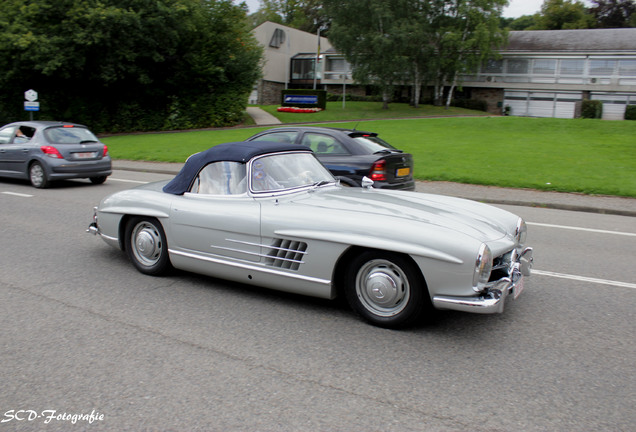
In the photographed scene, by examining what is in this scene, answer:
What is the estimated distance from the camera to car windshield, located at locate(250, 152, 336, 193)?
16.6 feet

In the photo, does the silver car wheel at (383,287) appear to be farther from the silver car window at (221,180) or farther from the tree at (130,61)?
the tree at (130,61)

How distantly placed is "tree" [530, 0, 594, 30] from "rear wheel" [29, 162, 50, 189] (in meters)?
69.9

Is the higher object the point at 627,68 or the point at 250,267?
the point at 627,68

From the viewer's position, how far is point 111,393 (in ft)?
10.5

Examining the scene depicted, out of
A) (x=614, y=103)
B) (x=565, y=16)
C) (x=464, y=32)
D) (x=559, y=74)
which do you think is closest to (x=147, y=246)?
(x=464, y=32)

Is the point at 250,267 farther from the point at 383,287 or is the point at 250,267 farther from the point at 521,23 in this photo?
the point at 521,23

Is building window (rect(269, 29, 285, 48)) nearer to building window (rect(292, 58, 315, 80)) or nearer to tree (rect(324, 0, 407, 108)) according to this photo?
building window (rect(292, 58, 315, 80))

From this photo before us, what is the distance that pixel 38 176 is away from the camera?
12.2 m

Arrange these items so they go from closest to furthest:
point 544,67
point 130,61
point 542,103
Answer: point 130,61 < point 544,67 < point 542,103

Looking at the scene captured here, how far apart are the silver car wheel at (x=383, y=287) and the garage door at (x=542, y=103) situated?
49.0m

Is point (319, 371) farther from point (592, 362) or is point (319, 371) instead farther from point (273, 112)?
point (273, 112)

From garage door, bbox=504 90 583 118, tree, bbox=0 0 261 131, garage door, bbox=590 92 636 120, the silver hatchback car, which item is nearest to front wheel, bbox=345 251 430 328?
the silver hatchback car

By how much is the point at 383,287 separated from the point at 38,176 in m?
10.8

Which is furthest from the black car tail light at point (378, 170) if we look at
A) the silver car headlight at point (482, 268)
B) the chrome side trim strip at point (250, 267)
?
the silver car headlight at point (482, 268)
